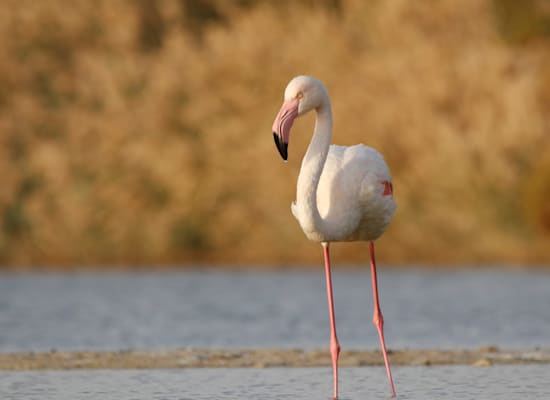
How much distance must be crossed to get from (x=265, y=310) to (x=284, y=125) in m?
8.60

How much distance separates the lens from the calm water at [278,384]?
959 cm

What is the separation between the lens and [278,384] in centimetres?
1026

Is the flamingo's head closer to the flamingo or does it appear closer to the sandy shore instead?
the flamingo

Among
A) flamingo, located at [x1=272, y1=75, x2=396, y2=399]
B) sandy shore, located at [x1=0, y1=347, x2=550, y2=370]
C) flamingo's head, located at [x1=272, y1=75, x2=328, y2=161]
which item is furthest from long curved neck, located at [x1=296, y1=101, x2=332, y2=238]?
sandy shore, located at [x1=0, y1=347, x2=550, y2=370]

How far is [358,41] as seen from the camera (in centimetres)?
2891

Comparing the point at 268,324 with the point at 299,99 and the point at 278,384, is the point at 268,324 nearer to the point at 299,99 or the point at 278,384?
the point at 278,384

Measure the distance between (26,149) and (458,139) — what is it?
941cm

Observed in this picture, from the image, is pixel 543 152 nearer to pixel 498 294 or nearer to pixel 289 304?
pixel 498 294

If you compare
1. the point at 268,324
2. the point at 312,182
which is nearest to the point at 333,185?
the point at 312,182

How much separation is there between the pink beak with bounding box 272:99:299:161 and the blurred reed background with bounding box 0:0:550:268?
15.7m

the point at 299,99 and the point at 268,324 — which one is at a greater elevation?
the point at 299,99

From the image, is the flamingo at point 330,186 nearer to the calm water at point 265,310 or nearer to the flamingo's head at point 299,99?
the flamingo's head at point 299,99

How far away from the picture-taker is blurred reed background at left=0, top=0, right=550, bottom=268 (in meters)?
25.7

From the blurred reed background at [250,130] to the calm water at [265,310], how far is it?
1.77 meters
